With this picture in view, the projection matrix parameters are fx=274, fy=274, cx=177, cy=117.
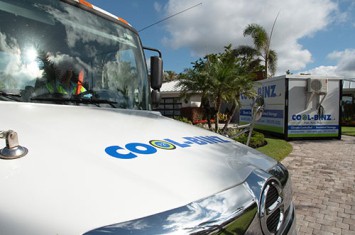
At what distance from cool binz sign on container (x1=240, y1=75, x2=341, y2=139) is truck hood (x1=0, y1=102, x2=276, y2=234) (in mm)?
10732

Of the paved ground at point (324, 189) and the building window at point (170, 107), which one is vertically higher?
the building window at point (170, 107)

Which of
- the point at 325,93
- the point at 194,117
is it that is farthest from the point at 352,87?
the point at 325,93

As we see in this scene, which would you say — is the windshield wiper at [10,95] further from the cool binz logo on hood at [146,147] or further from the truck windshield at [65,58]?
the cool binz logo on hood at [146,147]

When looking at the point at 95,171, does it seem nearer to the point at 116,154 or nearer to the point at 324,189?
the point at 116,154

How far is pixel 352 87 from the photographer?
2677cm

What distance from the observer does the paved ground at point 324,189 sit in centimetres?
384

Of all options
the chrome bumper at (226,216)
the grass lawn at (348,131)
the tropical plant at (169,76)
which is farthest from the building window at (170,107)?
the chrome bumper at (226,216)

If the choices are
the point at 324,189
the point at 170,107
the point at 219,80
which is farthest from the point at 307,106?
the point at 170,107

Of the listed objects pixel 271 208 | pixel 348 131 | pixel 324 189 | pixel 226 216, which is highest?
pixel 226 216

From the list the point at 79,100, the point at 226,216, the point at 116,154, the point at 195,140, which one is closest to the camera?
the point at 226,216

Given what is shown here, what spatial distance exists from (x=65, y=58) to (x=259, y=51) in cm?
2433

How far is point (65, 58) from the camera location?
7.75 ft

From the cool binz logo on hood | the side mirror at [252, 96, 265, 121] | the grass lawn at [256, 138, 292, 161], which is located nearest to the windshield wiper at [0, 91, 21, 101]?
the cool binz logo on hood

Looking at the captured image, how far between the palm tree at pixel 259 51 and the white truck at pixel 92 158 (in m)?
21.3
